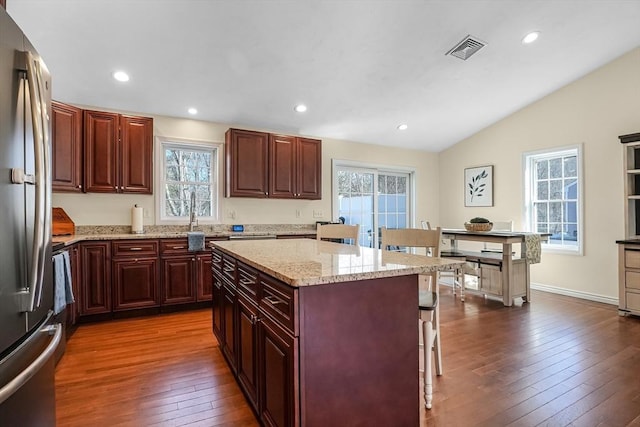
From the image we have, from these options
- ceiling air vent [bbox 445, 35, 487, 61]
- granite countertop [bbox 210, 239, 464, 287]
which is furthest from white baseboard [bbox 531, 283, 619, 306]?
granite countertop [bbox 210, 239, 464, 287]

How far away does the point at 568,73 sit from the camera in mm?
4340

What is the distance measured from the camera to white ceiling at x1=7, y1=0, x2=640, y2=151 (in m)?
2.75

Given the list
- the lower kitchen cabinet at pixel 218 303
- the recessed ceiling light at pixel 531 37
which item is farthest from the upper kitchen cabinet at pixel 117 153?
the recessed ceiling light at pixel 531 37

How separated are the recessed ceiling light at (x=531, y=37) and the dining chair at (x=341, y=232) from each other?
9.19ft

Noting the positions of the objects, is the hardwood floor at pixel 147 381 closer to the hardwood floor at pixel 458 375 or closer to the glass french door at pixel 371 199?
the hardwood floor at pixel 458 375

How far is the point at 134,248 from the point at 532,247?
15.1ft

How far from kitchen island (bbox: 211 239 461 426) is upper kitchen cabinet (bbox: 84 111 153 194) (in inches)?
115

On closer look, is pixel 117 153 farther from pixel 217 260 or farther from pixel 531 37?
pixel 531 37

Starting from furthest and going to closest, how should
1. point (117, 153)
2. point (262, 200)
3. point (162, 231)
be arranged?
point (262, 200)
point (162, 231)
point (117, 153)

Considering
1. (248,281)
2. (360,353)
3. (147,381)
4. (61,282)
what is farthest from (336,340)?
(61,282)

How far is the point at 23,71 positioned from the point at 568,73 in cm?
551

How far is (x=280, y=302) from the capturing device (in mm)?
1336

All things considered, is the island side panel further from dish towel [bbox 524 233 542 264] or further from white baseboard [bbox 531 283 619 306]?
white baseboard [bbox 531 283 619 306]

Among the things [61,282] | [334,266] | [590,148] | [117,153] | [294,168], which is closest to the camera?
[334,266]
